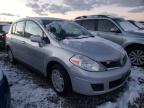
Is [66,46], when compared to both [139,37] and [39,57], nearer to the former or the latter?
[39,57]

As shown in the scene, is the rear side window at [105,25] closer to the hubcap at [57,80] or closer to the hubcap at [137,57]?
the hubcap at [137,57]

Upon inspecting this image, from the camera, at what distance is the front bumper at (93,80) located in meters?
3.96

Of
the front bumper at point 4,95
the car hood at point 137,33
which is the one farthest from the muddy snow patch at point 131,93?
the front bumper at point 4,95

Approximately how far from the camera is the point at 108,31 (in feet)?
25.2

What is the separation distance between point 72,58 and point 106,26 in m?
4.05

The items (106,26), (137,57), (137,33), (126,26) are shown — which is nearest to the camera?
(137,57)

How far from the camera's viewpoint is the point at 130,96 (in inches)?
178

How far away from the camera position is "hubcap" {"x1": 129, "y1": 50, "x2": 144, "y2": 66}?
674 cm

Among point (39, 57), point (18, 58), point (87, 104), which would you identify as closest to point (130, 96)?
point (87, 104)

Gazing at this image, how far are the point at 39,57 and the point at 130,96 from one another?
2.20m

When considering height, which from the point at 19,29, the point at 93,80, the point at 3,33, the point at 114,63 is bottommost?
the point at 93,80

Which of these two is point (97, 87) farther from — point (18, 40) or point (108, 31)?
point (108, 31)

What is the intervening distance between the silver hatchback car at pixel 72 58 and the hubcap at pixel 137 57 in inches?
80.7

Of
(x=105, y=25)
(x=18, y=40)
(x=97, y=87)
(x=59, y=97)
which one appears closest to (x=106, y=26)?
(x=105, y=25)
